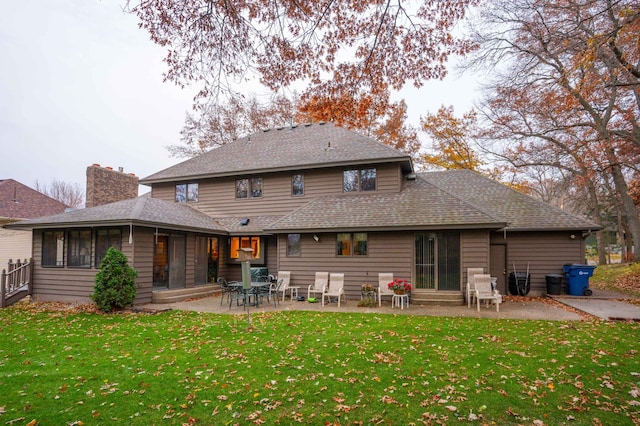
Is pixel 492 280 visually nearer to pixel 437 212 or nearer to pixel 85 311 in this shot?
pixel 437 212

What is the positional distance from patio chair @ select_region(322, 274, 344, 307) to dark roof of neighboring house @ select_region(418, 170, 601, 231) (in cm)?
540

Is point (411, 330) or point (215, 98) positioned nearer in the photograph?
point (215, 98)

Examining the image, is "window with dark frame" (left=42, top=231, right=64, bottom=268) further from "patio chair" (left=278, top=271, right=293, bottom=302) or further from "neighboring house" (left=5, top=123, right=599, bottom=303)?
"patio chair" (left=278, top=271, right=293, bottom=302)

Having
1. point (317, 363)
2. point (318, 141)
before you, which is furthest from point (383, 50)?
point (318, 141)

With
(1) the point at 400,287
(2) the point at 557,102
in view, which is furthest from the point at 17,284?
(2) the point at 557,102

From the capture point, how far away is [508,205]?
1477 cm

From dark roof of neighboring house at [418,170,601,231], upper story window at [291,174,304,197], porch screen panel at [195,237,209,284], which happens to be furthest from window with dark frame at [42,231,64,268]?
dark roof of neighboring house at [418,170,601,231]

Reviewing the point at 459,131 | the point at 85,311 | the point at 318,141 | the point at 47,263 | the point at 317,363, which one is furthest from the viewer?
the point at 459,131

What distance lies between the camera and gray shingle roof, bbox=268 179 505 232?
1133cm

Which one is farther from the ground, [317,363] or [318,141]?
[318,141]

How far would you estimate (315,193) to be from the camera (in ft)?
48.9

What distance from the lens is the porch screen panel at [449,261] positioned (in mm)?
11562

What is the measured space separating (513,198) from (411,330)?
410 inches

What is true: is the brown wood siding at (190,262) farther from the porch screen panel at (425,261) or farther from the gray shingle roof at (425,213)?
the porch screen panel at (425,261)
